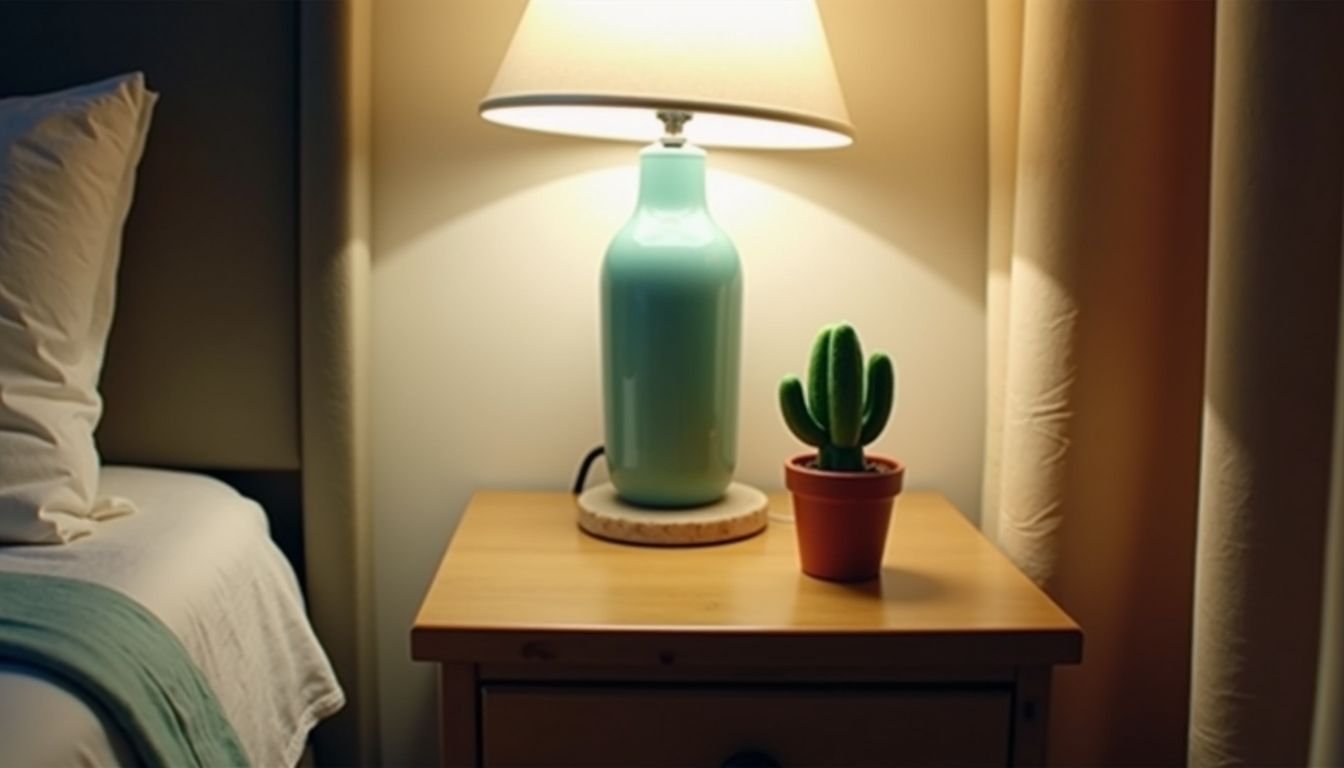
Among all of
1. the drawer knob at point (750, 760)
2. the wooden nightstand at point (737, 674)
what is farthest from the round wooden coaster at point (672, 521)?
the drawer knob at point (750, 760)

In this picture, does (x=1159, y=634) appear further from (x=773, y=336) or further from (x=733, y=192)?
(x=733, y=192)

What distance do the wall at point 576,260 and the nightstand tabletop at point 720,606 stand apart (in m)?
0.21

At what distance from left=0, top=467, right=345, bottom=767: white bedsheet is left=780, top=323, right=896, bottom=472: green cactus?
0.49 metres

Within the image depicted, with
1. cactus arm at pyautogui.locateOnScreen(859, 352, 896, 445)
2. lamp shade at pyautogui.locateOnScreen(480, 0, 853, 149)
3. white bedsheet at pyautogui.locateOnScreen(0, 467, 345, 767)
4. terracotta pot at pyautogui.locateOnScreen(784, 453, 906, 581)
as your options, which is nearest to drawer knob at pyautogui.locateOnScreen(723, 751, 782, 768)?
terracotta pot at pyautogui.locateOnScreen(784, 453, 906, 581)

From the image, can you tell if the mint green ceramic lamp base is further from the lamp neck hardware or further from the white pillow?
the white pillow

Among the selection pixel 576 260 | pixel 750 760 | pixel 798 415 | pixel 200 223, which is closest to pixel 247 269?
pixel 200 223

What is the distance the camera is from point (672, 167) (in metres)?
1.04

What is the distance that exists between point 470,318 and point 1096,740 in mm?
763

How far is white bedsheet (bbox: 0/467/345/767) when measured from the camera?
2.27 ft

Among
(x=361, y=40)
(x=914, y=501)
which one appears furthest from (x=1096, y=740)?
(x=361, y=40)

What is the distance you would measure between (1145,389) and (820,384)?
1.07 ft

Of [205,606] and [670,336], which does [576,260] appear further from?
[205,606]

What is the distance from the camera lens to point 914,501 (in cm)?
122

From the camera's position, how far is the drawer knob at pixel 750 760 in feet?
2.88
